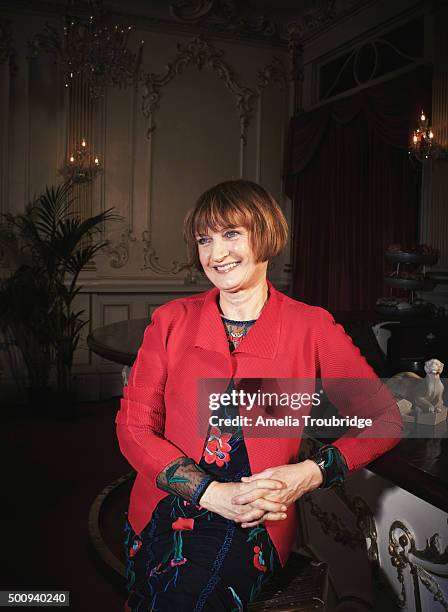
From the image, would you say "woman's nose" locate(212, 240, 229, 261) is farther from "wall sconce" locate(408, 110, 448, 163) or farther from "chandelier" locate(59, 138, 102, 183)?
"chandelier" locate(59, 138, 102, 183)

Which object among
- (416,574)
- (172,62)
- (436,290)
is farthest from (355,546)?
(172,62)

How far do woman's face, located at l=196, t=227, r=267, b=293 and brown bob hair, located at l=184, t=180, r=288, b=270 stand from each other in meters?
0.02

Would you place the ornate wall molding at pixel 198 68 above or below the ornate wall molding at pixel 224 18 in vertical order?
below

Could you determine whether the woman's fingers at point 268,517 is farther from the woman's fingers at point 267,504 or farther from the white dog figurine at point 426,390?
the white dog figurine at point 426,390

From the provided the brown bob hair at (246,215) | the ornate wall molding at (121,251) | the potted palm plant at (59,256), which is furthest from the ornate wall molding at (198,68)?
the brown bob hair at (246,215)

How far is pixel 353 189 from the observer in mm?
5863

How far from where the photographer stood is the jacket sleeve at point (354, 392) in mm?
1528

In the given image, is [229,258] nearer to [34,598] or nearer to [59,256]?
[34,598]

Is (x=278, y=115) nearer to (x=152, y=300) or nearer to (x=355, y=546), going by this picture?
(x=152, y=300)

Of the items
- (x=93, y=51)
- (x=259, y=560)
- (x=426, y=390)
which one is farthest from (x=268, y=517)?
(x=93, y=51)

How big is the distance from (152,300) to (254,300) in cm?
485

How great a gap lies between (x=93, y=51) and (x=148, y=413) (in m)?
4.00

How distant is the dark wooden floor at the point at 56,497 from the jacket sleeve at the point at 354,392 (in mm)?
1695

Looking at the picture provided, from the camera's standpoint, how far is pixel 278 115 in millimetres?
6914
